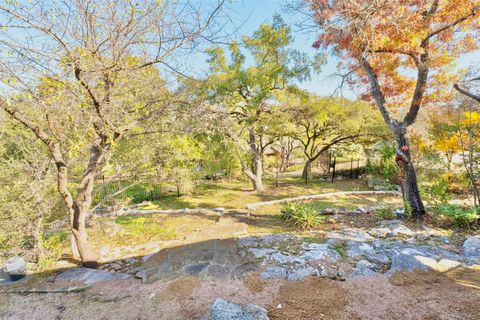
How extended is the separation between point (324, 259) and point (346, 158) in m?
14.2

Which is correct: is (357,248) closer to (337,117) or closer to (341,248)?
(341,248)

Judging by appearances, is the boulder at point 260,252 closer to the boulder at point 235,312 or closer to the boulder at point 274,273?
the boulder at point 274,273

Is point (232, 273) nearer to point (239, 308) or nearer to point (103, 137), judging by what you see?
point (239, 308)

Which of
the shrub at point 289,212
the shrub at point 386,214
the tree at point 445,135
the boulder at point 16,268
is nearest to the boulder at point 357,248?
the shrub at point 289,212

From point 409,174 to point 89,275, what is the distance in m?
6.97

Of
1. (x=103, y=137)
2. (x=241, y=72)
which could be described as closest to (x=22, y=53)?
(x=103, y=137)

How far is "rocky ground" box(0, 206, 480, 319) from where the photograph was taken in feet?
8.55

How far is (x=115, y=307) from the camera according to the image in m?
2.85

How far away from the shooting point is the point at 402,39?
441cm

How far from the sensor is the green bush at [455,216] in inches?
189

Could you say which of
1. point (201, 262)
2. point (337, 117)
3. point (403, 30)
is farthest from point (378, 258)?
point (337, 117)

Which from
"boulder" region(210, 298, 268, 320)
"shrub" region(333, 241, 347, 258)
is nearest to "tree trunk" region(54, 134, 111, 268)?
"boulder" region(210, 298, 268, 320)

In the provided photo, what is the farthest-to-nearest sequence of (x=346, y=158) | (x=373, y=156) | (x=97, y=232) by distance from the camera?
1. (x=346, y=158)
2. (x=373, y=156)
3. (x=97, y=232)

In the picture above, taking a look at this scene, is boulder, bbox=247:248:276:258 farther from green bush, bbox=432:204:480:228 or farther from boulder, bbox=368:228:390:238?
green bush, bbox=432:204:480:228
